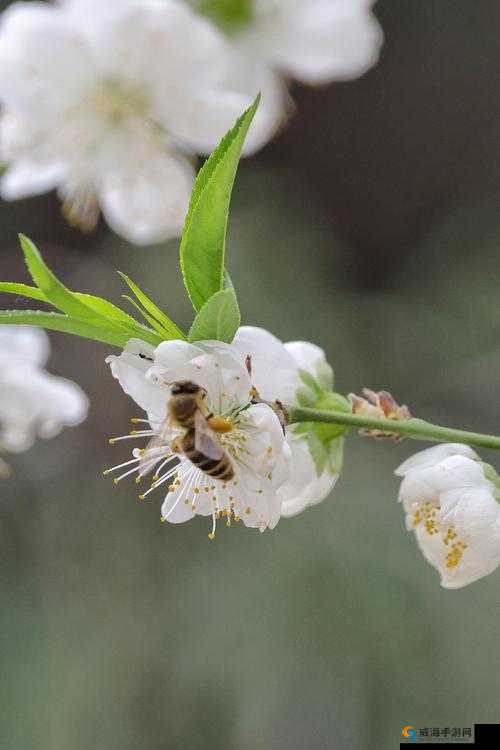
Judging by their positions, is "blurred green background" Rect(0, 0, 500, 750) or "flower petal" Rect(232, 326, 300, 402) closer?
"flower petal" Rect(232, 326, 300, 402)

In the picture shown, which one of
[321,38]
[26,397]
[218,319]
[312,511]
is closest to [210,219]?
[218,319]

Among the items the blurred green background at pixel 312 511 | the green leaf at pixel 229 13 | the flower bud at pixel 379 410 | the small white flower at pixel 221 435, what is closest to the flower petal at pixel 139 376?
the small white flower at pixel 221 435

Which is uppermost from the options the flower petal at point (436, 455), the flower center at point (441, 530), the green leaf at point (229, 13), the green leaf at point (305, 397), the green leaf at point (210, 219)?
the green leaf at point (229, 13)

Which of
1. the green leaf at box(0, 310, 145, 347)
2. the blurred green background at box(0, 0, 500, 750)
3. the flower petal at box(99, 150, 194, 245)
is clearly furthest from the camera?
the blurred green background at box(0, 0, 500, 750)

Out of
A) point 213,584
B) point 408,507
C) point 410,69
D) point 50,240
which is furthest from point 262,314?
point 408,507

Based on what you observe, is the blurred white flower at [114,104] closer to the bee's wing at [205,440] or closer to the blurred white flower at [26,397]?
the blurred white flower at [26,397]

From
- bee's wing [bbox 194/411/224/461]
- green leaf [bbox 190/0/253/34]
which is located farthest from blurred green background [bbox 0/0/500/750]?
bee's wing [bbox 194/411/224/461]

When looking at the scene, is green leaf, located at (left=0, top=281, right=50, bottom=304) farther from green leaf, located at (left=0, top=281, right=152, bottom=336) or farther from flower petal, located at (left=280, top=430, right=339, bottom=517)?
flower petal, located at (left=280, top=430, right=339, bottom=517)
